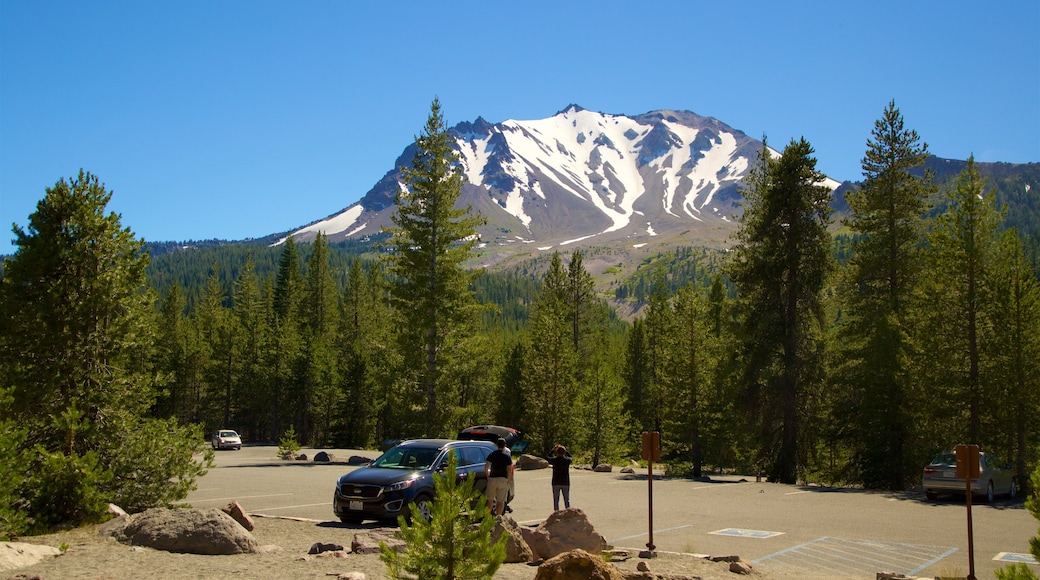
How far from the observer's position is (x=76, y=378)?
13.7 meters

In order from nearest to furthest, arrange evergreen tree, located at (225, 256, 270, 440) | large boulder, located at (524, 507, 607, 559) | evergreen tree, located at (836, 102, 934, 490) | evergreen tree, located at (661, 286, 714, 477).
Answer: large boulder, located at (524, 507, 607, 559) < evergreen tree, located at (836, 102, 934, 490) < evergreen tree, located at (661, 286, 714, 477) < evergreen tree, located at (225, 256, 270, 440)

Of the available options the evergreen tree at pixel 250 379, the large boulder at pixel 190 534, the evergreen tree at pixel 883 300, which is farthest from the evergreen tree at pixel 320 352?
the large boulder at pixel 190 534

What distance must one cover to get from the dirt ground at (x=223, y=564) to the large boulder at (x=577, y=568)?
1243mm

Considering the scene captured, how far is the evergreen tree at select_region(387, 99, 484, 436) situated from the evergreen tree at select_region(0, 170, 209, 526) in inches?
737

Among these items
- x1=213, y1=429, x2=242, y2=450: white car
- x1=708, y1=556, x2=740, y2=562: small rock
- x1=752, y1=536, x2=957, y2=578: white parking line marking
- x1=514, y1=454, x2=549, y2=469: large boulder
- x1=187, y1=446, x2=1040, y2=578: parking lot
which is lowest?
x1=213, y1=429, x2=242, y2=450: white car

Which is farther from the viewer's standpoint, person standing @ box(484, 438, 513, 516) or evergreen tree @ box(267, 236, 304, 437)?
evergreen tree @ box(267, 236, 304, 437)

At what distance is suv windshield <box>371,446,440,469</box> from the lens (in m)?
15.8

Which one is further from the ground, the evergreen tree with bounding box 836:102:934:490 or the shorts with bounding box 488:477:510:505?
the evergreen tree with bounding box 836:102:934:490

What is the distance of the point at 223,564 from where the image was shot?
968 cm

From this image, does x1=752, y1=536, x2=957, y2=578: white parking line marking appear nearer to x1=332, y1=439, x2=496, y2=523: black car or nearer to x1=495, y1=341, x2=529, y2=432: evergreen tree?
x1=332, y1=439, x2=496, y2=523: black car

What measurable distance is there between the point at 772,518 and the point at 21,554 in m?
14.5

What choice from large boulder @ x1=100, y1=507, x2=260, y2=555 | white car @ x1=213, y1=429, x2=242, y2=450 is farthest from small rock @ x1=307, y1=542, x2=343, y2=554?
white car @ x1=213, y1=429, x2=242, y2=450

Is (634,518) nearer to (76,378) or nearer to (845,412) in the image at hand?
(76,378)

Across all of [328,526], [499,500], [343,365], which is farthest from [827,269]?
[343,365]
